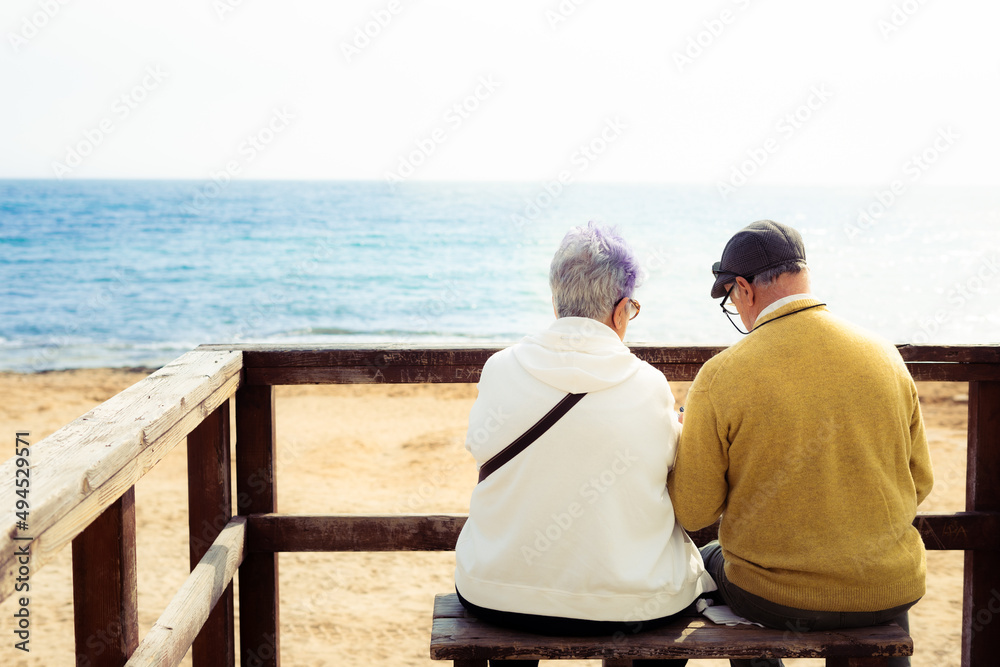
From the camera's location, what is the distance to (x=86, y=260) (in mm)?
27469

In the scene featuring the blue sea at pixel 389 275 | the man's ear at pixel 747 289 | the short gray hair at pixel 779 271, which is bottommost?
the man's ear at pixel 747 289

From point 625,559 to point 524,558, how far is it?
0.22m

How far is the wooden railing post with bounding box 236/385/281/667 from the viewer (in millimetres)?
2379

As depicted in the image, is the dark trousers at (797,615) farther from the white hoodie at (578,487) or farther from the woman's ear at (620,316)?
the woman's ear at (620,316)

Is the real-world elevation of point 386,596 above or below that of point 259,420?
below

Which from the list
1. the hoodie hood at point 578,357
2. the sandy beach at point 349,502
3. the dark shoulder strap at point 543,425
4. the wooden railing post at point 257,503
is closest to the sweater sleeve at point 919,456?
the hoodie hood at point 578,357

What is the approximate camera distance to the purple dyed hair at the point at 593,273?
1708mm

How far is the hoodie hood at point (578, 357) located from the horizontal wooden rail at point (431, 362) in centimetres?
61

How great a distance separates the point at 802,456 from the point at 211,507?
1650mm

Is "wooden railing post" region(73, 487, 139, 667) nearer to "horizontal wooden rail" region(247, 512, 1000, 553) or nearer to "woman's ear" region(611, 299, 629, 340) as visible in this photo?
"horizontal wooden rail" region(247, 512, 1000, 553)

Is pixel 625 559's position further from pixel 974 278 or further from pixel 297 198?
pixel 297 198

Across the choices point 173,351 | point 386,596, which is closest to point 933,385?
point 386,596

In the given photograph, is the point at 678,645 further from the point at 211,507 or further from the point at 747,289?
the point at 211,507

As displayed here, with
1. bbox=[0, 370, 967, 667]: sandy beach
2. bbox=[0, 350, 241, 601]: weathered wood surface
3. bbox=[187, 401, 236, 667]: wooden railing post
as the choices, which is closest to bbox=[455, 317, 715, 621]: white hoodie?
bbox=[0, 350, 241, 601]: weathered wood surface
